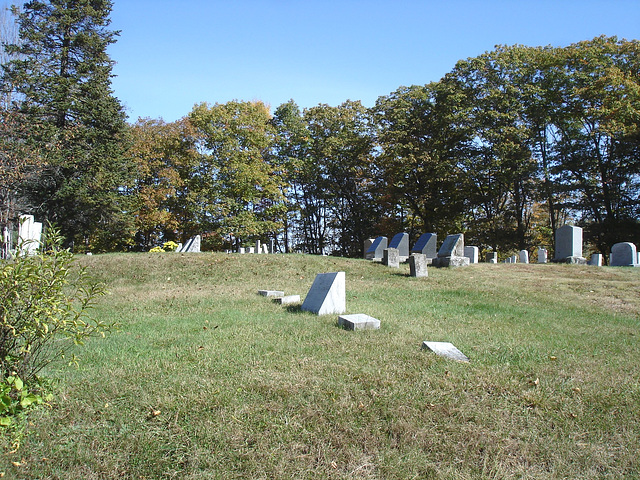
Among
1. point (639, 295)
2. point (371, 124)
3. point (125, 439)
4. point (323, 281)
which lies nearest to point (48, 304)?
point (125, 439)

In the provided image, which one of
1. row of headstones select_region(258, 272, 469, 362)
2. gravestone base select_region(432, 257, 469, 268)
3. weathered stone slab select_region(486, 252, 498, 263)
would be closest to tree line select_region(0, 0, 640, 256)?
weathered stone slab select_region(486, 252, 498, 263)

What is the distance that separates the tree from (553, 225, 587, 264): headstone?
74.4 feet

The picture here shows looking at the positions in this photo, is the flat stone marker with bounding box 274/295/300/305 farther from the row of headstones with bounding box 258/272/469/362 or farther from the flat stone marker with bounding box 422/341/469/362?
the flat stone marker with bounding box 422/341/469/362

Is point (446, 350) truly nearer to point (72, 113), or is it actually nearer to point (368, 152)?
point (72, 113)

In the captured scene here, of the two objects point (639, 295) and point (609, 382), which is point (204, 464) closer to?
point (609, 382)

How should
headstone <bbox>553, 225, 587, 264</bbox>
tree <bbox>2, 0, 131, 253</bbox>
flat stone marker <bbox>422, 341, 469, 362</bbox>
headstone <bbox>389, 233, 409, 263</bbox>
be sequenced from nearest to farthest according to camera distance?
flat stone marker <bbox>422, 341, 469, 362</bbox> < headstone <bbox>553, 225, 587, 264</bbox> < headstone <bbox>389, 233, 409, 263</bbox> < tree <bbox>2, 0, 131, 253</bbox>

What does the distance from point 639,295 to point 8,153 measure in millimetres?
22789

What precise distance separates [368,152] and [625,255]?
19583 mm

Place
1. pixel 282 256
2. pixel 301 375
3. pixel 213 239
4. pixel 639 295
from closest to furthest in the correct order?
pixel 301 375 < pixel 639 295 < pixel 282 256 < pixel 213 239

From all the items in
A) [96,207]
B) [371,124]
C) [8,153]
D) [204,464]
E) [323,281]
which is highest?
[371,124]

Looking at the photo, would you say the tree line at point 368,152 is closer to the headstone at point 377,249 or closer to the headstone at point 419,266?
the headstone at point 377,249

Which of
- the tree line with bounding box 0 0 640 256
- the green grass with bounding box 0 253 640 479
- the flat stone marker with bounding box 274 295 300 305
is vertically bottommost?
the green grass with bounding box 0 253 640 479

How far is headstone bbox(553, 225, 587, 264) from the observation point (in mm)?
16570

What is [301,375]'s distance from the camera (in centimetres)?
411
